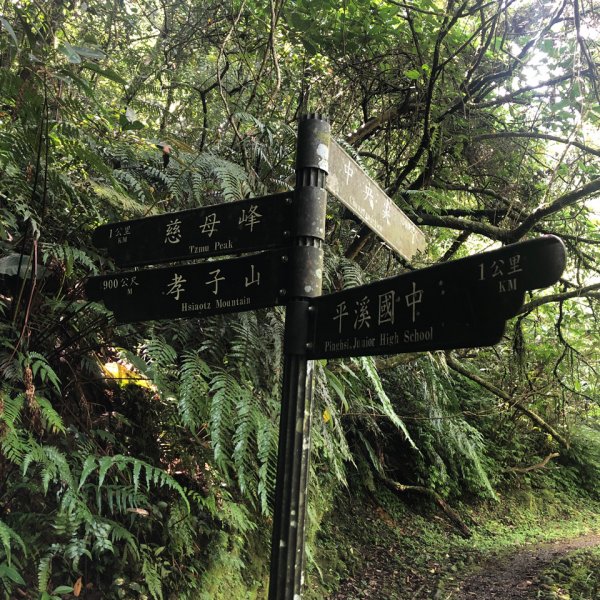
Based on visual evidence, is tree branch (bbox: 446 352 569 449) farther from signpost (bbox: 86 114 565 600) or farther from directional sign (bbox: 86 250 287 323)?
directional sign (bbox: 86 250 287 323)

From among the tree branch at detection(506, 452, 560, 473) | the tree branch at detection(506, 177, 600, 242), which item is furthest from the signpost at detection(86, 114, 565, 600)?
the tree branch at detection(506, 452, 560, 473)

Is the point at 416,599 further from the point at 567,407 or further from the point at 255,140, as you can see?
the point at 567,407

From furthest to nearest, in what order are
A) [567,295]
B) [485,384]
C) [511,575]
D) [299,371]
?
[485,384]
[511,575]
[567,295]
[299,371]

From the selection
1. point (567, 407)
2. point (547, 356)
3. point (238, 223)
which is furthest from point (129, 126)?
point (567, 407)

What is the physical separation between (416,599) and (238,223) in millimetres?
3868

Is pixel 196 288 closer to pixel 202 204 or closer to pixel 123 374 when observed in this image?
pixel 123 374

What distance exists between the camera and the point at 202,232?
2.03m

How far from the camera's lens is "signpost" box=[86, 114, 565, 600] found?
1.34 m

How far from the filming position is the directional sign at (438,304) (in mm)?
1242

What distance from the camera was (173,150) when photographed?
347 centimetres

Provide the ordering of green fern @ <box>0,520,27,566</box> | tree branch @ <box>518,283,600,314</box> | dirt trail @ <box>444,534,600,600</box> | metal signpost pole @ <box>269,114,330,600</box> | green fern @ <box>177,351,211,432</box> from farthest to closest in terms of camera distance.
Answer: dirt trail @ <box>444,534,600,600</box>, tree branch @ <box>518,283,600,314</box>, green fern @ <box>177,351,211,432</box>, green fern @ <box>0,520,27,566</box>, metal signpost pole @ <box>269,114,330,600</box>

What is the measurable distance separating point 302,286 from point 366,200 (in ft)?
1.73

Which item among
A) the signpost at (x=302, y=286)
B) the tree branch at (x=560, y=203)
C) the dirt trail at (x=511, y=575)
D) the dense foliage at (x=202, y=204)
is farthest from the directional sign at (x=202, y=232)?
the dirt trail at (x=511, y=575)

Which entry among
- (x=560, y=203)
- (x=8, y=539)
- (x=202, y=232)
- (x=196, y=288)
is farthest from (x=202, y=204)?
(x=560, y=203)
